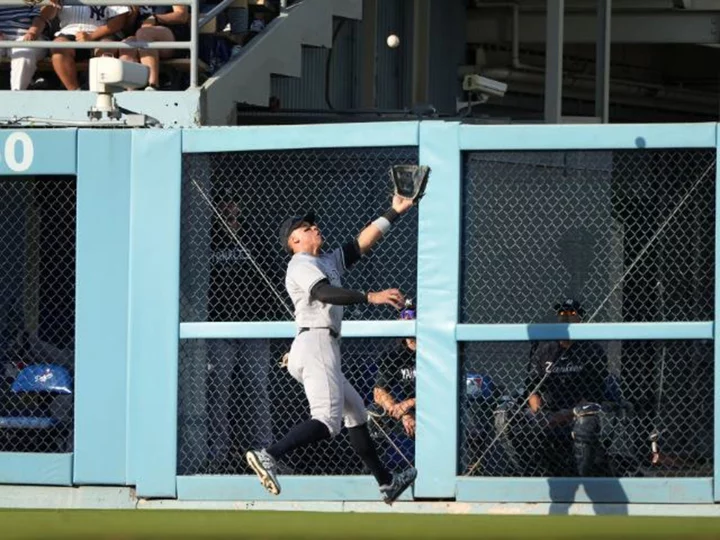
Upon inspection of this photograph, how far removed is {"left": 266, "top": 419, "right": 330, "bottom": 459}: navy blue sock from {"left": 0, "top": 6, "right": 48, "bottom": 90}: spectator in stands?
4.50m

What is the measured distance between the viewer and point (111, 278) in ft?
36.4

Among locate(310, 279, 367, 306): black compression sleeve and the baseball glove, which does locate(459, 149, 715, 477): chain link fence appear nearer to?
the baseball glove

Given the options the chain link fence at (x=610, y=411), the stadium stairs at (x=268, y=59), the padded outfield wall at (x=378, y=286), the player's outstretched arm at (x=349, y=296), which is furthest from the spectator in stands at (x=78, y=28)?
the chain link fence at (x=610, y=411)

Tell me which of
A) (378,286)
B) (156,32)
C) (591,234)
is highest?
(156,32)

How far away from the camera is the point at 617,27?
19141 millimetres

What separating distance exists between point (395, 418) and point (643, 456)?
1.62 metres

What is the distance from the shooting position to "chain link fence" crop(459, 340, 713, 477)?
10.4m

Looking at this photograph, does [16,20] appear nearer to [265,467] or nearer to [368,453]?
[265,467]

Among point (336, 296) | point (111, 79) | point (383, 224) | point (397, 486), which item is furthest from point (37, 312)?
point (397, 486)

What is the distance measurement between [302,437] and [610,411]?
203cm

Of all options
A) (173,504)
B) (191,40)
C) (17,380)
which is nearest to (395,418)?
(173,504)

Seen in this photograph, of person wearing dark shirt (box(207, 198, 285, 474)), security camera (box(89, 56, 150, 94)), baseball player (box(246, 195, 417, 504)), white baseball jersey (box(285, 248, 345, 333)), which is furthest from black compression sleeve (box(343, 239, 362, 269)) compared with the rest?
security camera (box(89, 56, 150, 94))

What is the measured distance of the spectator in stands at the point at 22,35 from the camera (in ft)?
42.4

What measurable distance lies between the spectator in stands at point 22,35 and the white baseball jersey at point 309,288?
3.92 meters
